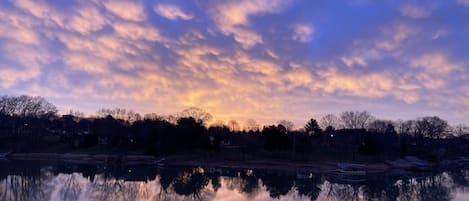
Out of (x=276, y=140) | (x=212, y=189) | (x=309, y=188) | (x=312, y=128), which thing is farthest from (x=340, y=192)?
(x=312, y=128)

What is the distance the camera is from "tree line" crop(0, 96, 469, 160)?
232 feet

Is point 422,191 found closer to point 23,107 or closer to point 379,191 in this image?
point 379,191

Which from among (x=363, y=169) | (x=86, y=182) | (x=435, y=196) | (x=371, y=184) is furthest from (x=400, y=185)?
(x=86, y=182)

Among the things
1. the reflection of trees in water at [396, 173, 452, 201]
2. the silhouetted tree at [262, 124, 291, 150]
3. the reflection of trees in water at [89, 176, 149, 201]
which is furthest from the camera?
the silhouetted tree at [262, 124, 291, 150]

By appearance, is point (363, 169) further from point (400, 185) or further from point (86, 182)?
point (86, 182)

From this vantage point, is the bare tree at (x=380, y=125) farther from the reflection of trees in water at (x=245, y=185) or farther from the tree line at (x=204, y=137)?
the reflection of trees in water at (x=245, y=185)

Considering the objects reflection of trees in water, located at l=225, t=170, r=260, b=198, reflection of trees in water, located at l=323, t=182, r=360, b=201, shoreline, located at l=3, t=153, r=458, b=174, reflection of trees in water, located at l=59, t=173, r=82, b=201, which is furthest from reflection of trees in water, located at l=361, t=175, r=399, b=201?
reflection of trees in water, located at l=59, t=173, r=82, b=201

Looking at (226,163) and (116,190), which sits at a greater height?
(226,163)

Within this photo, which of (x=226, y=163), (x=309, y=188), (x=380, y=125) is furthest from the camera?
(x=380, y=125)

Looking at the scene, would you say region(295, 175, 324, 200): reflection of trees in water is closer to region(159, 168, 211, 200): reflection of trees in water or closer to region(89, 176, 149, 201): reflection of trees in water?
region(159, 168, 211, 200): reflection of trees in water

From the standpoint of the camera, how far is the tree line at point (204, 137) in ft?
232

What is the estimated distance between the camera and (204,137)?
73250 millimetres

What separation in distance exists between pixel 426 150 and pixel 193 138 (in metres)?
45.2

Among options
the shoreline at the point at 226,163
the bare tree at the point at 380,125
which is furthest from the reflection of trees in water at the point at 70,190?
the bare tree at the point at 380,125
